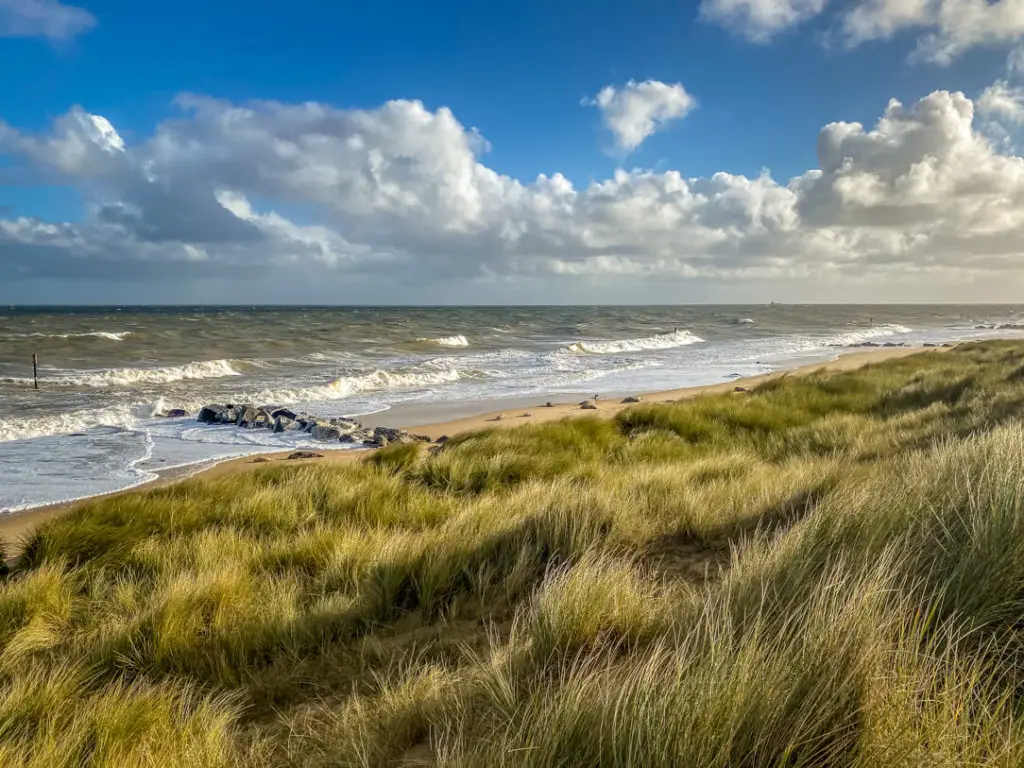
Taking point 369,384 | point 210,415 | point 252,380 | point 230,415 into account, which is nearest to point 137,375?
point 252,380

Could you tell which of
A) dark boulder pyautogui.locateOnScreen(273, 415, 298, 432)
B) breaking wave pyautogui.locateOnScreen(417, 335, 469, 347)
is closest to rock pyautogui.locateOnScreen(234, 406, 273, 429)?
dark boulder pyautogui.locateOnScreen(273, 415, 298, 432)

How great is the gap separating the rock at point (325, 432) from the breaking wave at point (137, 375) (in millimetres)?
13392

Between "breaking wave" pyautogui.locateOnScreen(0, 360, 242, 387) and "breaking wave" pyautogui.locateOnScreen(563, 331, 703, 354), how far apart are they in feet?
70.4

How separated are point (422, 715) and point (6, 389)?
2519cm

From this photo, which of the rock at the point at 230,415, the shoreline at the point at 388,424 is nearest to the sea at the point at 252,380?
the shoreline at the point at 388,424

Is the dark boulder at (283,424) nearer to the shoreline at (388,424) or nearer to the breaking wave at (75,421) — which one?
the shoreline at (388,424)

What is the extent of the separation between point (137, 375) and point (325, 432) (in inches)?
638

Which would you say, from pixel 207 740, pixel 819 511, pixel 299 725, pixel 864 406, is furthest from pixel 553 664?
pixel 864 406

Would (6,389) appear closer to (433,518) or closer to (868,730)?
(433,518)

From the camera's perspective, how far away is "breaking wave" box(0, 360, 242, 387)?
23047mm

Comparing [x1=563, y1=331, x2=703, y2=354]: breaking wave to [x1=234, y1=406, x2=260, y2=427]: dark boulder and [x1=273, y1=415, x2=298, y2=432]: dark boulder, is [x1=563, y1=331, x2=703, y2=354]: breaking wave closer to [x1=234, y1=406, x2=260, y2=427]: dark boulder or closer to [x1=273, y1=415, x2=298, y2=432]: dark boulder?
[x1=234, y1=406, x2=260, y2=427]: dark boulder

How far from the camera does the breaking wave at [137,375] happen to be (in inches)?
907

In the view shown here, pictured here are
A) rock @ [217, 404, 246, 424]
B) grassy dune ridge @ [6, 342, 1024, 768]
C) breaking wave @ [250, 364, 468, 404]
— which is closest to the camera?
grassy dune ridge @ [6, 342, 1024, 768]

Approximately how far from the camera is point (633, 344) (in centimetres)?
4528
